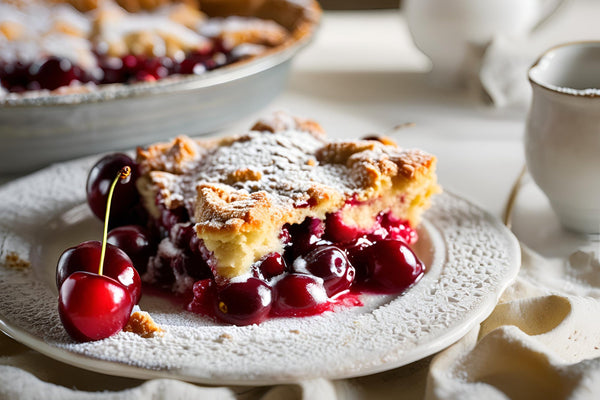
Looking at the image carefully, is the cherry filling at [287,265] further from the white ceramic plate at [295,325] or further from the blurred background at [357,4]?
the blurred background at [357,4]

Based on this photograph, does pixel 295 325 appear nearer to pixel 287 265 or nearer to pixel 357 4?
pixel 287 265

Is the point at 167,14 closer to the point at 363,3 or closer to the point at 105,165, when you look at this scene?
the point at 105,165

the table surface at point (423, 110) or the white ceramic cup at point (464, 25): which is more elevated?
the white ceramic cup at point (464, 25)

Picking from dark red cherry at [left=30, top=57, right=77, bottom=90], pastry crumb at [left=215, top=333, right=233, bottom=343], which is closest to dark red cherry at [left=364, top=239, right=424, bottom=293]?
pastry crumb at [left=215, top=333, right=233, bottom=343]

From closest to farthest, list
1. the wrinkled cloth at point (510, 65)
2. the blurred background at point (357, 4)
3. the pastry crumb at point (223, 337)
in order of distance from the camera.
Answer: the pastry crumb at point (223, 337) < the wrinkled cloth at point (510, 65) < the blurred background at point (357, 4)

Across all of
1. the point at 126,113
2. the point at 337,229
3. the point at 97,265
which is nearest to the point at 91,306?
the point at 97,265

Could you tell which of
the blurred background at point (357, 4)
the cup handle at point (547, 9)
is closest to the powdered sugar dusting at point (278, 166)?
the cup handle at point (547, 9)

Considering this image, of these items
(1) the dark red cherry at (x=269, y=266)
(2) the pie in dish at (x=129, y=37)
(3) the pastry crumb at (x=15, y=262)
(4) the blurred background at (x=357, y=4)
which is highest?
(1) the dark red cherry at (x=269, y=266)

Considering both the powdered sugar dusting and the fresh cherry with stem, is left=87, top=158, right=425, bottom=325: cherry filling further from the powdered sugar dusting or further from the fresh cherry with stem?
the fresh cherry with stem

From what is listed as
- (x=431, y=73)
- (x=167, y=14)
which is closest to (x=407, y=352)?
(x=431, y=73)
